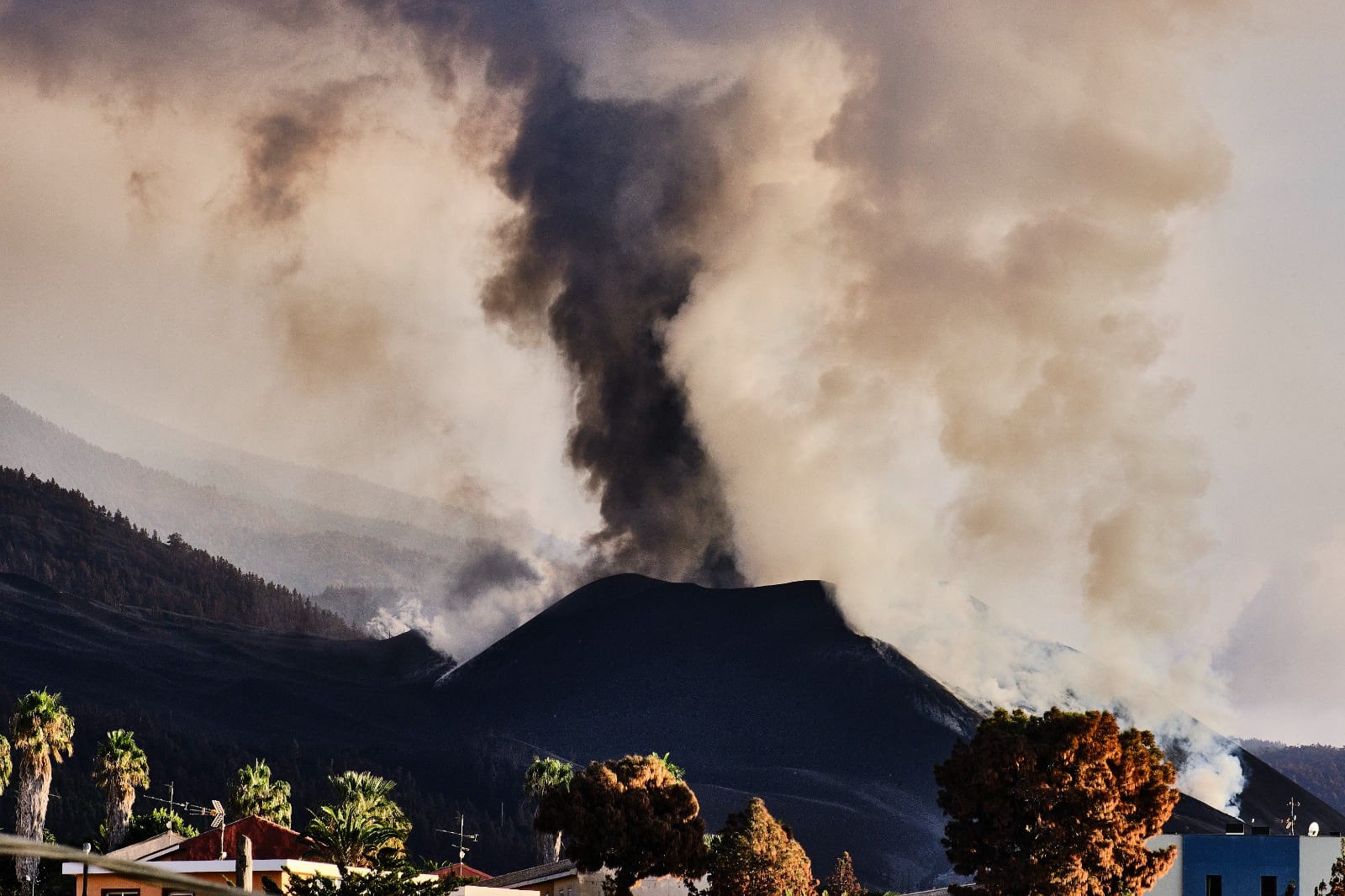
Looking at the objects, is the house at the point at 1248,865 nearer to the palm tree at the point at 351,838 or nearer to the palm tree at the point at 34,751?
the palm tree at the point at 351,838

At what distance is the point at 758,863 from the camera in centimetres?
6962

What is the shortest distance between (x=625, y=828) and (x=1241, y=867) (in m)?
23.8

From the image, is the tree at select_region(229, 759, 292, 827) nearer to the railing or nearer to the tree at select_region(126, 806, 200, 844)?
the tree at select_region(126, 806, 200, 844)

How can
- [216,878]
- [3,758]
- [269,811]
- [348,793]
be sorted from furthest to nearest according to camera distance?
[269,811] < [3,758] < [348,793] < [216,878]

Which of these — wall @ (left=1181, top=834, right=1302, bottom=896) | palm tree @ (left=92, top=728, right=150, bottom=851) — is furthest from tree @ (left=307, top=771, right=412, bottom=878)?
palm tree @ (left=92, top=728, right=150, bottom=851)

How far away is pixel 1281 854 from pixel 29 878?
48228mm

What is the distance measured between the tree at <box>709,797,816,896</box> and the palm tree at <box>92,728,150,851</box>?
31.7 m

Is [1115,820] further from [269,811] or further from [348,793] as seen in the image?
[269,811]

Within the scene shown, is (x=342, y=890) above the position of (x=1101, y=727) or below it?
below

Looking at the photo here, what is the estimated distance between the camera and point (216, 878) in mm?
58562

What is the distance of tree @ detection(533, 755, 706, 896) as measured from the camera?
233 feet

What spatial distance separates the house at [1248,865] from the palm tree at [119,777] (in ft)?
159

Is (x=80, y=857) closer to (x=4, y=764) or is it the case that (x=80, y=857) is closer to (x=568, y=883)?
(x=568, y=883)

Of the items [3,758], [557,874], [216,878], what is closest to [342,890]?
[216,878]
